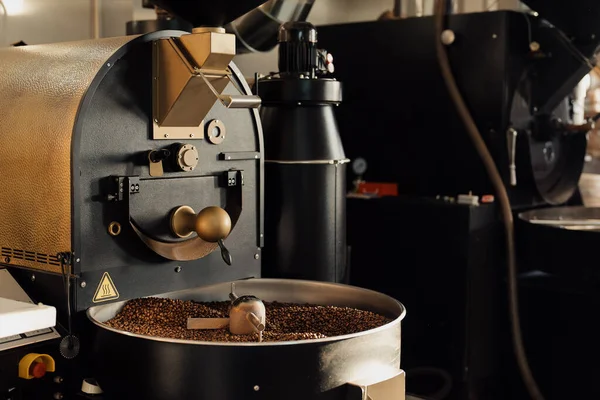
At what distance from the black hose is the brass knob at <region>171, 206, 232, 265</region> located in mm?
1363

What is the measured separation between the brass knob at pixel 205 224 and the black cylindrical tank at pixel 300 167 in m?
0.47

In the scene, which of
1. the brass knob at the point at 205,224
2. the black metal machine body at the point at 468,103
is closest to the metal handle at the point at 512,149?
the black metal machine body at the point at 468,103

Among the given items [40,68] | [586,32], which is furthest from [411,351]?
[40,68]

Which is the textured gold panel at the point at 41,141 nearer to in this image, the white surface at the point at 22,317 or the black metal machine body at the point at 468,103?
the white surface at the point at 22,317

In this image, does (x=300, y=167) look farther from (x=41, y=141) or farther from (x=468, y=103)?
(x=468, y=103)

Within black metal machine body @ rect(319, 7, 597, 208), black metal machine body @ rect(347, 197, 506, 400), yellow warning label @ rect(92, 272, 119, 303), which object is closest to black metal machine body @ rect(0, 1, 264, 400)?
yellow warning label @ rect(92, 272, 119, 303)

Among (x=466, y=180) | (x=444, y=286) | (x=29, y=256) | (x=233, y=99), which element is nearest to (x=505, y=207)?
Answer: (x=466, y=180)

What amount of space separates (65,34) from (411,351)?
1.55 metres

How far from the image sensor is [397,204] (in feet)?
9.63

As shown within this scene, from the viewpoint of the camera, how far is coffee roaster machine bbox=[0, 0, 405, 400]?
1.52 metres

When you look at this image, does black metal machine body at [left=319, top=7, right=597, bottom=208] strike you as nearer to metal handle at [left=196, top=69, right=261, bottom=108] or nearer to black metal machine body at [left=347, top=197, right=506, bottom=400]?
black metal machine body at [left=347, top=197, right=506, bottom=400]

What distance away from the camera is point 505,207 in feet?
9.38

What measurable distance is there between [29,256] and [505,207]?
1686 mm

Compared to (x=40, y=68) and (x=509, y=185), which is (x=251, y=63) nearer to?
(x=509, y=185)
